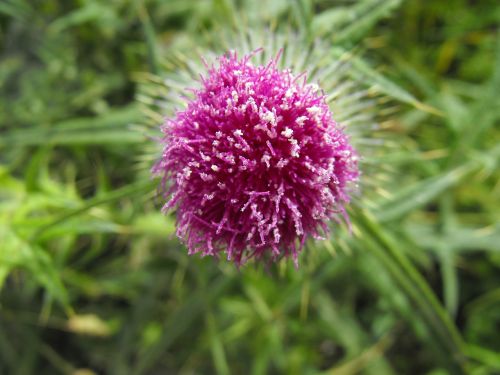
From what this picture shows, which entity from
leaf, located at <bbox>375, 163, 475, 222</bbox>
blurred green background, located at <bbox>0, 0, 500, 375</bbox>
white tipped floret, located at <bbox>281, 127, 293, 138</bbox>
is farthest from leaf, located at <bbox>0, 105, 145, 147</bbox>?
leaf, located at <bbox>375, 163, 475, 222</bbox>

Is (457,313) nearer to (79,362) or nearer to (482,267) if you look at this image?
(482,267)

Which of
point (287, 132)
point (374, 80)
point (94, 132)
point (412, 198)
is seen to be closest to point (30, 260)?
point (94, 132)

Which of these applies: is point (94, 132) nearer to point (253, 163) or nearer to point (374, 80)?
Result: point (253, 163)

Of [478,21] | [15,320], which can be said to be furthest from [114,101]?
[478,21]

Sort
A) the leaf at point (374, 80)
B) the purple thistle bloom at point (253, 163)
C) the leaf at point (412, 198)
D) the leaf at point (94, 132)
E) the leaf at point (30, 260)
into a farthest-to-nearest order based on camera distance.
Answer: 1. the leaf at point (94, 132)
2. the leaf at point (412, 198)
3. the leaf at point (30, 260)
4. the leaf at point (374, 80)
5. the purple thistle bloom at point (253, 163)

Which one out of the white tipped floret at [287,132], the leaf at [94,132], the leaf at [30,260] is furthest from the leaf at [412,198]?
the leaf at [30,260]

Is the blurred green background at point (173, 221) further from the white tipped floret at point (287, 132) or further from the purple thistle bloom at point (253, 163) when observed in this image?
the white tipped floret at point (287, 132)
